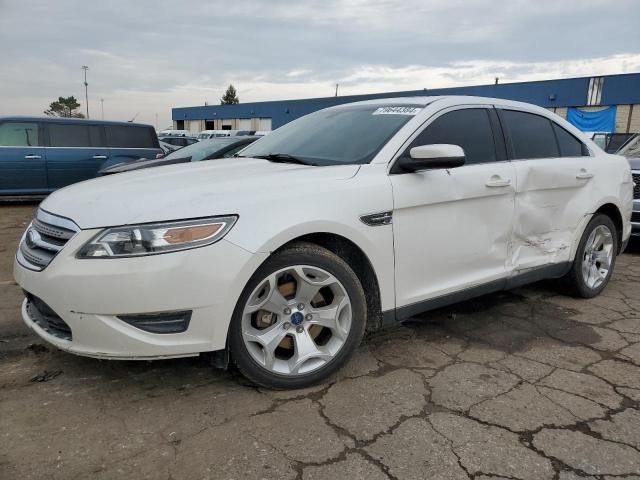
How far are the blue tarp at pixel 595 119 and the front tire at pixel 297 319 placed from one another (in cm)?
2764

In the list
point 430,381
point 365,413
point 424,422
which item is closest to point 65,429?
point 365,413

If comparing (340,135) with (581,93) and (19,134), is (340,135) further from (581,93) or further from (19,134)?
(581,93)

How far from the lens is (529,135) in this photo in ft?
13.4

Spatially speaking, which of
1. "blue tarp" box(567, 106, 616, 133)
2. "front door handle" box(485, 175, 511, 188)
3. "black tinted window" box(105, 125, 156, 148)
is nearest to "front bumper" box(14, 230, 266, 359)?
"front door handle" box(485, 175, 511, 188)

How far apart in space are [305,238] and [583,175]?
8.84 ft

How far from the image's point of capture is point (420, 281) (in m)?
3.25

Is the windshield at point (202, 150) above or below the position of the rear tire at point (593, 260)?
above

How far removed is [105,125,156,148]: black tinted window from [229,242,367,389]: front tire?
9.27 metres

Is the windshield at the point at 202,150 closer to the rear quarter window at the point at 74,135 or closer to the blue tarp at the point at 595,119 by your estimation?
the rear quarter window at the point at 74,135

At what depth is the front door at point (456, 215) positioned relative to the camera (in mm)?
3150

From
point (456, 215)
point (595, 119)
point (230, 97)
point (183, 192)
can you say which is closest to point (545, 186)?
point (456, 215)

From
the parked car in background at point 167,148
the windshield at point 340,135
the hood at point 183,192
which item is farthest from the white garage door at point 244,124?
the hood at point 183,192

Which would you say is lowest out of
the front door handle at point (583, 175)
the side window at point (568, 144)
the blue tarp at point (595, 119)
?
the front door handle at point (583, 175)

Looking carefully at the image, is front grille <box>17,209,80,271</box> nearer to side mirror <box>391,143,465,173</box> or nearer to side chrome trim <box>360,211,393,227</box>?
side chrome trim <box>360,211,393,227</box>
